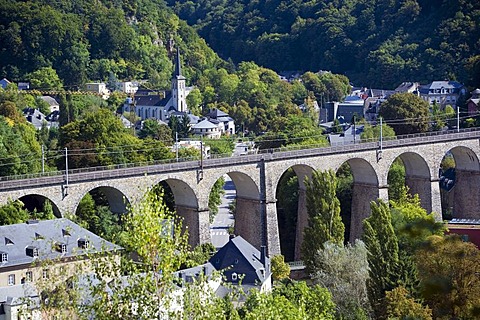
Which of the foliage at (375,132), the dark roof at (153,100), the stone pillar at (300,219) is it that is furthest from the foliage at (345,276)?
the dark roof at (153,100)

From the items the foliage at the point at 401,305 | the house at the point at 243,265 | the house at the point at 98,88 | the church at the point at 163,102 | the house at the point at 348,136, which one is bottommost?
the foliage at the point at 401,305

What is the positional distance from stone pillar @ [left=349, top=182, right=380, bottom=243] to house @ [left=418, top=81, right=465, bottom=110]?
42.3 metres

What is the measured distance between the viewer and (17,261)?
39.3m

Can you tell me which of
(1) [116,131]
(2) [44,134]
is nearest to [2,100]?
(2) [44,134]

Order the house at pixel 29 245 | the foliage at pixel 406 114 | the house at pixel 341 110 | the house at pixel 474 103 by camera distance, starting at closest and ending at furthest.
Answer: the house at pixel 29 245, the foliage at pixel 406 114, the house at pixel 474 103, the house at pixel 341 110

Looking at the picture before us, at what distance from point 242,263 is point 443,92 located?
61.1 meters

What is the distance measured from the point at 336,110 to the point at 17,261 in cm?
6715

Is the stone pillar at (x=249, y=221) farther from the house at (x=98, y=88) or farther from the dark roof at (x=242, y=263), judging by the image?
the house at (x=98, y=88)

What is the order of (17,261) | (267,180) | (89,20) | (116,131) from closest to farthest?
1. (17,261)
2. (267,180)
3. (116,131)
4. (89,20)

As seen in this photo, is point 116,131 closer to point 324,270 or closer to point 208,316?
point 324,270

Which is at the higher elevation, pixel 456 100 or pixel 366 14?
pixel 366 14

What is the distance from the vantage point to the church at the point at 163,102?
338 ft

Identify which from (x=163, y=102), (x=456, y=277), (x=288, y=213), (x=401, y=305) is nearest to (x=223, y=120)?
(x=163, y=102)

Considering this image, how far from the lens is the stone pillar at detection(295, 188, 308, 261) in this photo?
54625 mm
